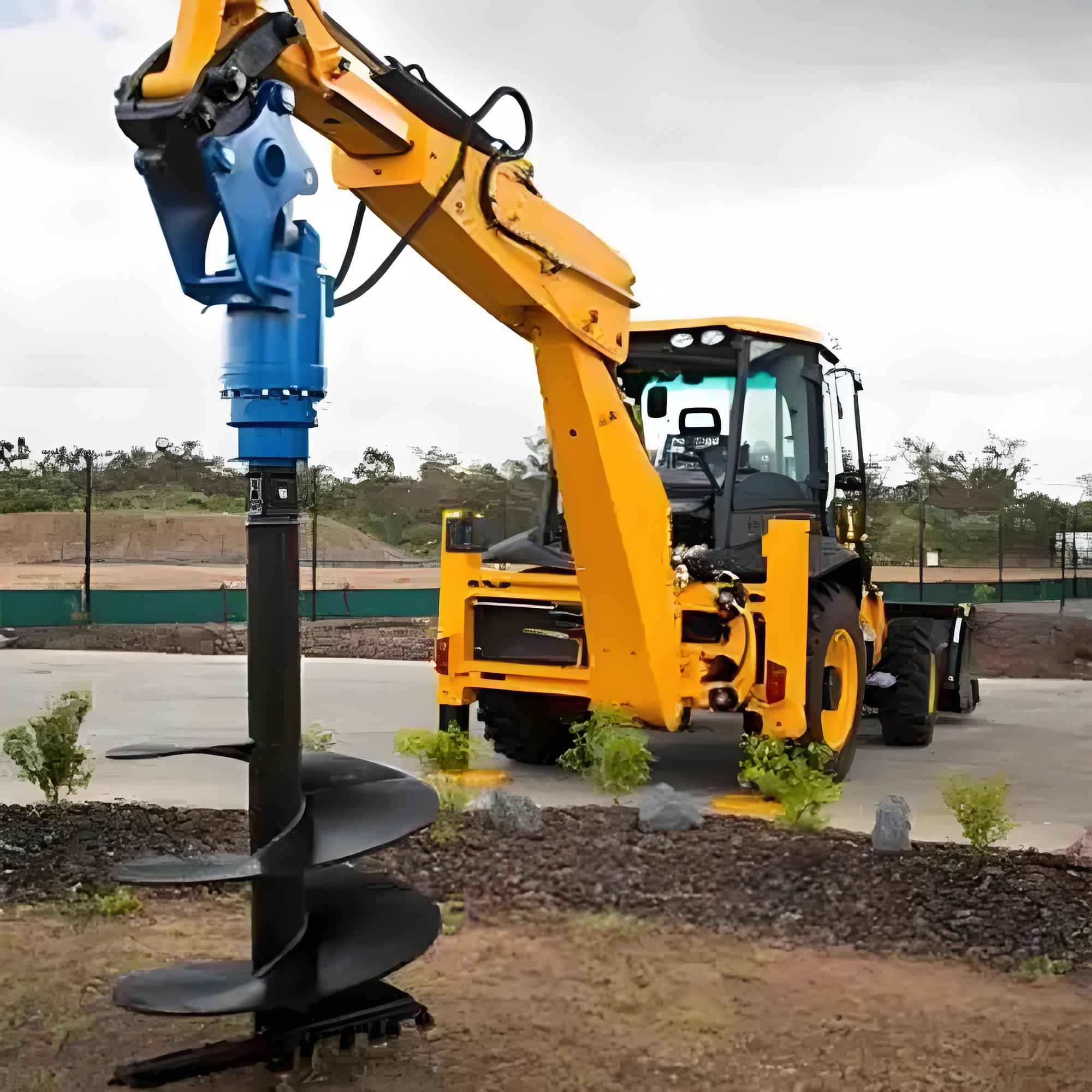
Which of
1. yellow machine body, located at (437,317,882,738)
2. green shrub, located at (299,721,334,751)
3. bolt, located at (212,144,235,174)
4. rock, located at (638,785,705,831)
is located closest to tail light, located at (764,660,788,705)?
yellow machine body, located at (437,317,882,738)

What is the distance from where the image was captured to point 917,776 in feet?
25.1

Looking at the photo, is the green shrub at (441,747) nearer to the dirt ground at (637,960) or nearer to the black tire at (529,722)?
the black tire at (529,722)

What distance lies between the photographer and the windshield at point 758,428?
23.4 ft

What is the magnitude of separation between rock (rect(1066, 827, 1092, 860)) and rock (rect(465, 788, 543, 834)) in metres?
2.27

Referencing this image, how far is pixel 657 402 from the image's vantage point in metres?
7.45

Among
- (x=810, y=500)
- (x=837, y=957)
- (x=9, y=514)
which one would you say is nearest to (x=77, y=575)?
(x=9, y=514)

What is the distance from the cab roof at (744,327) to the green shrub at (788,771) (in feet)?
7.13

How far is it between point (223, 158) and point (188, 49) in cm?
33

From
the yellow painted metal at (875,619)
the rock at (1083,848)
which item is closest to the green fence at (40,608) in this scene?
the yellow painted metal at (875,619)

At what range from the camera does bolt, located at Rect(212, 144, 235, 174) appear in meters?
3.31

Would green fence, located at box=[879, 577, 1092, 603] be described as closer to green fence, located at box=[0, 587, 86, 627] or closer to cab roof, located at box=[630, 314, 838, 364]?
green fence, located at box=[0, 587, 86, 627]

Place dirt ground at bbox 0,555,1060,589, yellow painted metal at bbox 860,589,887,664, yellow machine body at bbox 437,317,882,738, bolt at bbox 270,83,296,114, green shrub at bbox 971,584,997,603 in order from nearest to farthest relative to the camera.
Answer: bolt at bbox 270,83,296,114 < yellow machine body at bbox 437,317,882,738 < yellow painted metal at bbox 860,589,887,664 < green shrub at bbox 971,584,997,603 < dirt ground at bbox 0,555,1060,589

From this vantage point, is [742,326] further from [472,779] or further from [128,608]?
[128,608]

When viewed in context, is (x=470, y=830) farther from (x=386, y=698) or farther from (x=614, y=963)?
(x=386, y=698)
